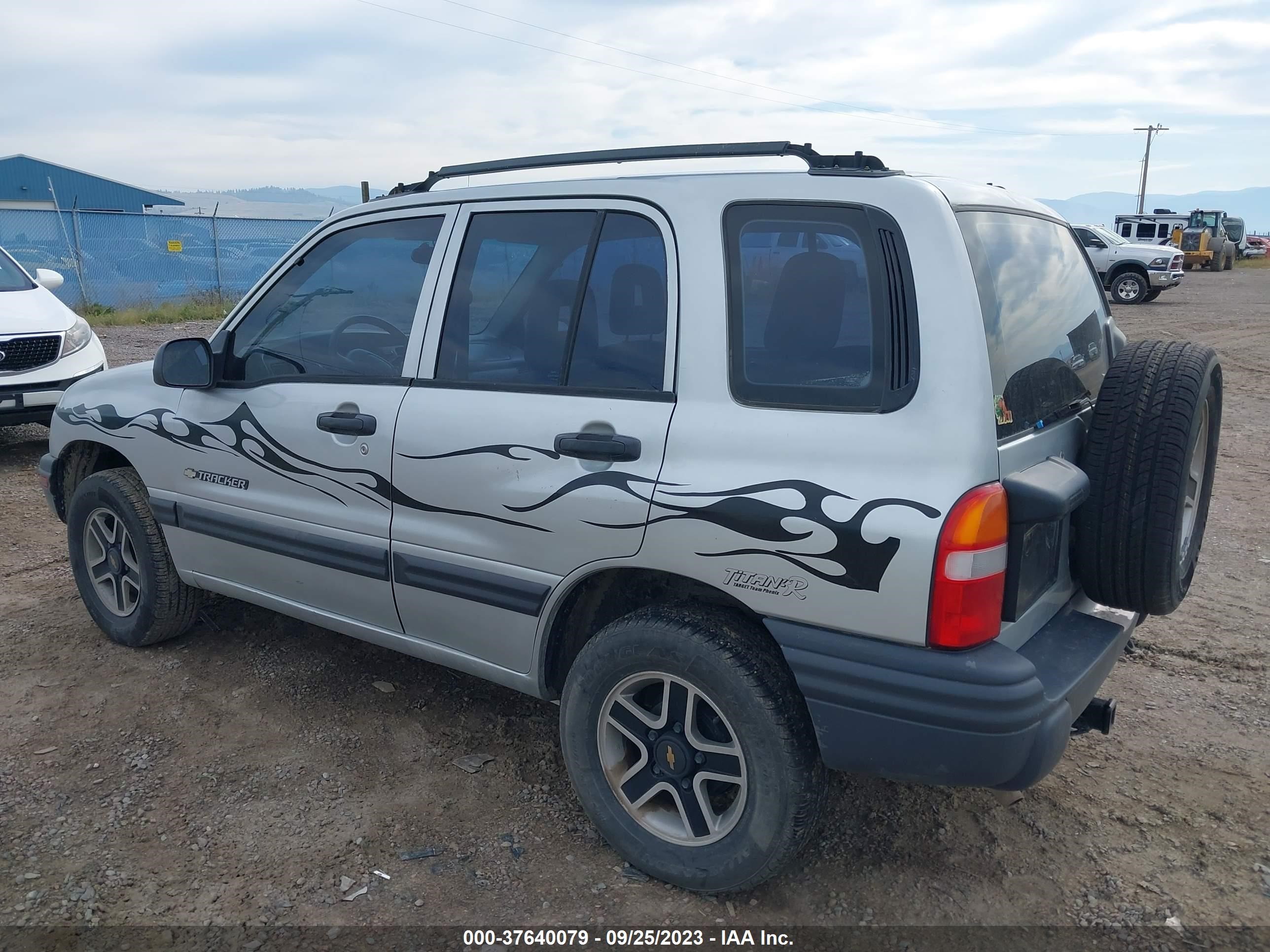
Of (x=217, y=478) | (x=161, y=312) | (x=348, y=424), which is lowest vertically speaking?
(x=161, y=312)

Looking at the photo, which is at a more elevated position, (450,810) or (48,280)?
(48,280)

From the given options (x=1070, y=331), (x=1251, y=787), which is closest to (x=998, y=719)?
(x=1070, y=331)

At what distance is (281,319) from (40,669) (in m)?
1.88

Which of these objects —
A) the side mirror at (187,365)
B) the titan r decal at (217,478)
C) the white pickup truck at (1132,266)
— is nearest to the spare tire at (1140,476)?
the titan r decal at (217,478)

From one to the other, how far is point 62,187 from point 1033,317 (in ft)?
162

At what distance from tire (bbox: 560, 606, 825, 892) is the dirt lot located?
0.15 metres

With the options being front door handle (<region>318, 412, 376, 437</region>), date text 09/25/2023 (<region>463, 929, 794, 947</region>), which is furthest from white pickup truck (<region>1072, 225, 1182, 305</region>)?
date text 09/25/2023 (<region>463, 929, 794, 947</region>)

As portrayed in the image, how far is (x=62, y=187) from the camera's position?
42656 millimetres

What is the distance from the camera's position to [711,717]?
2.63 m

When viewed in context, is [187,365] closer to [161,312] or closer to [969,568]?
[969,568]

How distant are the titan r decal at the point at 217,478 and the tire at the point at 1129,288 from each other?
74.0ft

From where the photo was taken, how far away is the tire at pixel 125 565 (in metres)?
4.02

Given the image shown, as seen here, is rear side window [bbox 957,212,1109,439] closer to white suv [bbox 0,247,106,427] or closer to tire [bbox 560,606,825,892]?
tire [bbox 560,606,825,892]

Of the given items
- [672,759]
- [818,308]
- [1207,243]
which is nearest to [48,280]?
[672,759]
